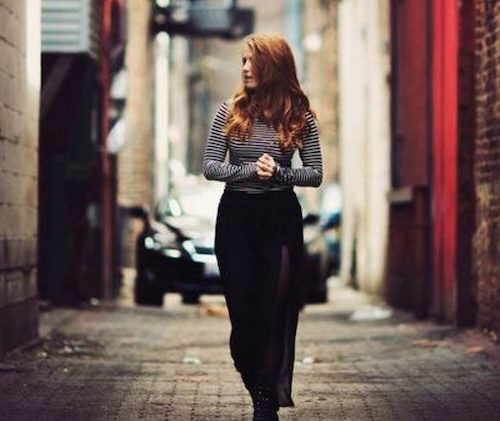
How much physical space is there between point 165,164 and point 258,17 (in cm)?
2204

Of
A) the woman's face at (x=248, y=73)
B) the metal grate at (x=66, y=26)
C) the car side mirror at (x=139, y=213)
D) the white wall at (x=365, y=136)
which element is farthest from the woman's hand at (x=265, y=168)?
the white wall at (x=365, y=136)

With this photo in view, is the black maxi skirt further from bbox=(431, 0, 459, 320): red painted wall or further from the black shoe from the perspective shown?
bbox=(431, 0, 459, 320): red painted wall

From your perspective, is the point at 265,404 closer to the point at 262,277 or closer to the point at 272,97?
the point at 262,277

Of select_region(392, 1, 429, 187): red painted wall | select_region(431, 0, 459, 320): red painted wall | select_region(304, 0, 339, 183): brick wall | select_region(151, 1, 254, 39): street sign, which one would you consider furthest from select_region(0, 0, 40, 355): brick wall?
select_region(151, 1, 254, 39): street sign

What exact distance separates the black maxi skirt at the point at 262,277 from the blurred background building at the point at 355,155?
3.42 metres

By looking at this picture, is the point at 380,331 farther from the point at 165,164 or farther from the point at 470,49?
the point at 165,164

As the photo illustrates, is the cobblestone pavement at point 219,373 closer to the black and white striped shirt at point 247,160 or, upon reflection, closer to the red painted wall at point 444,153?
the red painted wall at point 444,153

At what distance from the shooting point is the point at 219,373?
31.2 ft

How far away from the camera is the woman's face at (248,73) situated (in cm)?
668

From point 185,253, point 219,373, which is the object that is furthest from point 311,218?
point 219,373

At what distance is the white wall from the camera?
18.7 meters

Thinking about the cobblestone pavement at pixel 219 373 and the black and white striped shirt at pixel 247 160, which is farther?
the cobblestone pavement at pixel 219 373

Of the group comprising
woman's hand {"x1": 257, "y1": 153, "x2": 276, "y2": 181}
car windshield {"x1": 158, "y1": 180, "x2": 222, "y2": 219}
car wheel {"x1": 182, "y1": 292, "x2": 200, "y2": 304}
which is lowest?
car wheel {"x1": 182, "y1": 292, "x2": 200, "y2": 304}

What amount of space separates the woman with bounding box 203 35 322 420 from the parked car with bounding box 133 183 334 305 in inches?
382
